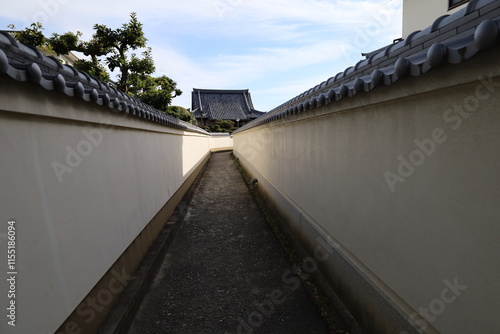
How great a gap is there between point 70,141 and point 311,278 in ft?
14.2

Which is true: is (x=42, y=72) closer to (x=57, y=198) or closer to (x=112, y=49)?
(x=57, y=198)

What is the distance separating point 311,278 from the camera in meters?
5.20

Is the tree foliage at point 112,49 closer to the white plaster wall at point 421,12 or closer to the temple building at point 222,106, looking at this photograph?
the white plaster wall at point 421,12

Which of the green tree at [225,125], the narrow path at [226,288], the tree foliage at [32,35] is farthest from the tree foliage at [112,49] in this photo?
the green tree at [225,125]

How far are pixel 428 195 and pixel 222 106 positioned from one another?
50.6 meters

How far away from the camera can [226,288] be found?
516cm

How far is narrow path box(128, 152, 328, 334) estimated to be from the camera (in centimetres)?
415

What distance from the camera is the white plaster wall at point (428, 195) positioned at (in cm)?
199

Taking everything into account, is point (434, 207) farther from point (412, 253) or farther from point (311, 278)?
point (311, 278)

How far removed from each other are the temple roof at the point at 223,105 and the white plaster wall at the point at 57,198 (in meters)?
45.5

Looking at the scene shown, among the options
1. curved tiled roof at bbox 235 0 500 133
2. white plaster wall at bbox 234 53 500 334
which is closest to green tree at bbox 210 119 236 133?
white plaster wall at bbox 234 53 500 334

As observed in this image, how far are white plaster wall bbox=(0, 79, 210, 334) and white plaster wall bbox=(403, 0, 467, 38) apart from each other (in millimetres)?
10953

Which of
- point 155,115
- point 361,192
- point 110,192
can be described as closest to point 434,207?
point 361,192

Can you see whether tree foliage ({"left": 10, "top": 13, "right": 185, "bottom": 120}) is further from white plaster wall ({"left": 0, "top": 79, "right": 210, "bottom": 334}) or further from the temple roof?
the temple roof
